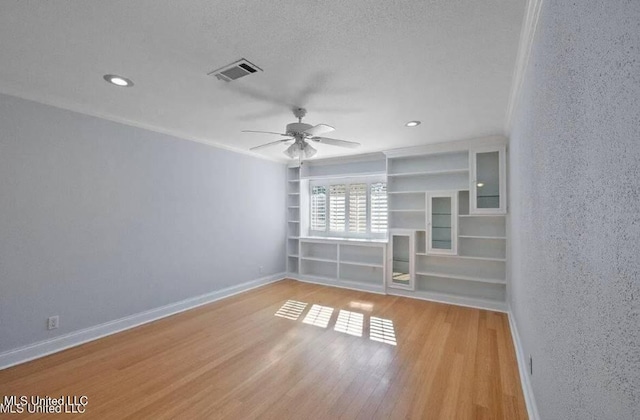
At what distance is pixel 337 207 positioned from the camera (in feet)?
18.7

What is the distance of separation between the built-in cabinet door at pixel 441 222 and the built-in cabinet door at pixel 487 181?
0.32m

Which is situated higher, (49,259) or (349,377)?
(49,259)

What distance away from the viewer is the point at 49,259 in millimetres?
2801

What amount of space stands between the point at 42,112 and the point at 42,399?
2558 millimetres

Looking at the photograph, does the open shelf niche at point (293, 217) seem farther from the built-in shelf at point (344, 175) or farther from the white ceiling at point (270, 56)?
the white ceiling at point (270, 56)

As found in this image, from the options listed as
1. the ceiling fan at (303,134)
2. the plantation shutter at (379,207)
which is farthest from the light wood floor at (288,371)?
the ceiling fan at (303,134)

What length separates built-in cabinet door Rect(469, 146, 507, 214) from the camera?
3.82 meters

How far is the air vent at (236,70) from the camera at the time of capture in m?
2.09

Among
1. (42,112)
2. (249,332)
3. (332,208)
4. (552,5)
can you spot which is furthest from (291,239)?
(552,5)

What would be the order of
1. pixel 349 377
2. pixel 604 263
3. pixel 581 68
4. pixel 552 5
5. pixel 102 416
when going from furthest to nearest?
pixel 349 377, pixel 102 416, pixel 552 5, pixel 581 68, pixel 604 263

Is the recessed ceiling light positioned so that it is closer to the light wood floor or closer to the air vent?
the air vent

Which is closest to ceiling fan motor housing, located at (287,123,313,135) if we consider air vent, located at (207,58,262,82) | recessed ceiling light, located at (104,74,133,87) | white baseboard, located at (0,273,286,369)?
air vent, located at (207,58,262,82)

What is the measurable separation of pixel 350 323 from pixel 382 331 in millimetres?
425

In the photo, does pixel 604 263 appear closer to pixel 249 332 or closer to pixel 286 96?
pixel 286 96
